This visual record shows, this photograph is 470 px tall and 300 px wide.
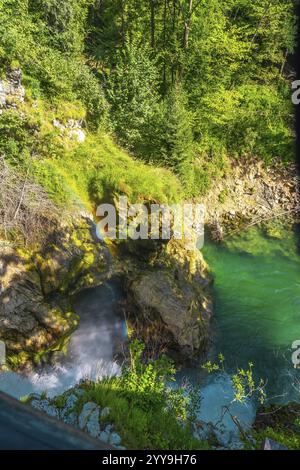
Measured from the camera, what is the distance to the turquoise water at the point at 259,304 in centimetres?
1074

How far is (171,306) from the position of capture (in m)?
10.7

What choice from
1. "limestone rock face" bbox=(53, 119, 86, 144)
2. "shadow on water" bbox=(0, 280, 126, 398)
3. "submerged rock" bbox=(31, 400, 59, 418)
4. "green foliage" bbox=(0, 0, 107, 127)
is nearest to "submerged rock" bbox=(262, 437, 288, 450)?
"submerged rock" bbox=(31, 400, 59, 418)

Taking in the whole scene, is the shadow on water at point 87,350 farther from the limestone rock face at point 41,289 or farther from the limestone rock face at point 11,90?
the limestone rock face at point 11,90

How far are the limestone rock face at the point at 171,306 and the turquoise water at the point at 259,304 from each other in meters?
0.84

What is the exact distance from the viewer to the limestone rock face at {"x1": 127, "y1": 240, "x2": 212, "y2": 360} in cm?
1038

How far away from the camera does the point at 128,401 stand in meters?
5.87

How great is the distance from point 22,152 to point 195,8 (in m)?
11.6

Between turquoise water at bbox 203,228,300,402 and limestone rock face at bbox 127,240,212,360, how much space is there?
837mm

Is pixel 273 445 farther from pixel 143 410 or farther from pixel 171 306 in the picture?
pixel 171 306

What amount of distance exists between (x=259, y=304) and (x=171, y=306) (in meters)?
3.84

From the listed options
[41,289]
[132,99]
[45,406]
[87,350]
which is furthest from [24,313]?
[132,99]

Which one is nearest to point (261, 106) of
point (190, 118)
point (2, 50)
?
point (190, 118)

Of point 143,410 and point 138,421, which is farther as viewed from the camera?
point 143,410

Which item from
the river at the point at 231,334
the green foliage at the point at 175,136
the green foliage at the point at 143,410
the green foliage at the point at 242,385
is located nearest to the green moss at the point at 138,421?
the green foliage at the point at 143,410
